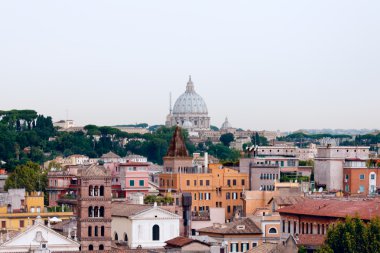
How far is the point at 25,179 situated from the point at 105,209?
3672 cm

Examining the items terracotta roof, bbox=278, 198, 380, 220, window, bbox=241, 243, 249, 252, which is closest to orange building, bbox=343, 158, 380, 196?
terracotta roof, bbox=278, 198, 380, 220

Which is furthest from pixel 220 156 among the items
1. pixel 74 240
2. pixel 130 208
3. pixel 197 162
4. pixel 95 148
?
pixel 74 240

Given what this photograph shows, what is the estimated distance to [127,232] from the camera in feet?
231

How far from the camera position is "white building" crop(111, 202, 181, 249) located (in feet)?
229

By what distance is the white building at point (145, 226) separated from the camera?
6994cm

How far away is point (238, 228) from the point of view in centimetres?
6862

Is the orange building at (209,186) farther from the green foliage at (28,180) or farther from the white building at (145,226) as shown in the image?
the white building at (145,226)

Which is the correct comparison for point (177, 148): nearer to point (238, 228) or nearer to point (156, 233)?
point (156, 233)

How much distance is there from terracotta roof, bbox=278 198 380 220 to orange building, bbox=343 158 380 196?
70.2 ft

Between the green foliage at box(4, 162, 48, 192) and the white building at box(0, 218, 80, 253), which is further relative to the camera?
the green foliage at box(4, 162, 48, 192)

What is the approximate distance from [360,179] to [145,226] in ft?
77.1

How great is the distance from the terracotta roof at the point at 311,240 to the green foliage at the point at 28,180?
131 ft

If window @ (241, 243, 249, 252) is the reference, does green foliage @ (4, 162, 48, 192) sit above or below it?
above

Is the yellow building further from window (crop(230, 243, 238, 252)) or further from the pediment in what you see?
the pediment
